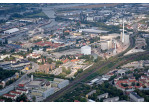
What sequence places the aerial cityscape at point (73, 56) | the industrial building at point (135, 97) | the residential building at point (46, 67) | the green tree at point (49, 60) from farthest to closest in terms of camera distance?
the green tree at point (49, 60) → the residential building at point (46, 67) → the aerial cityscape at point (73, 56) → the industrial building at point (135, 97)

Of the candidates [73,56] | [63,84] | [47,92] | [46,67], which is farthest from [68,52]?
[47,92]

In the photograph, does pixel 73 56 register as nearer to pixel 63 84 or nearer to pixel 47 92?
pixel 63 84

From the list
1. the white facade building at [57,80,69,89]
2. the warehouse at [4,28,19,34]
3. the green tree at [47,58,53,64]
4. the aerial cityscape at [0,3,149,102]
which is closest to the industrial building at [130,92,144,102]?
the aerial cityscape at [0,3,149,102]

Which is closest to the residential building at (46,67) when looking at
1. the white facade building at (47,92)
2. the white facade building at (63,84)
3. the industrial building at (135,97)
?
the white facade building at (63,84)

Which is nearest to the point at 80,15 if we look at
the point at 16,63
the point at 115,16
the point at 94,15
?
the point at 94,15

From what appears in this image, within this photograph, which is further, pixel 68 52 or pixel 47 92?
pixel 68 52

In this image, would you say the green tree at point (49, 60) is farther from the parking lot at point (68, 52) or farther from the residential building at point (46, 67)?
the parking lot at point (68, 52)

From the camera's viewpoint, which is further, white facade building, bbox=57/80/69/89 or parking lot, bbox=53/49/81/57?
parking lot, bbox=53/49/81/57

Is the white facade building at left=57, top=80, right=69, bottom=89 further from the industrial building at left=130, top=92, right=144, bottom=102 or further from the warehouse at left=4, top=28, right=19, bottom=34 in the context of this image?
the warehouse at left=4, top=28, right=19, bottom=34
